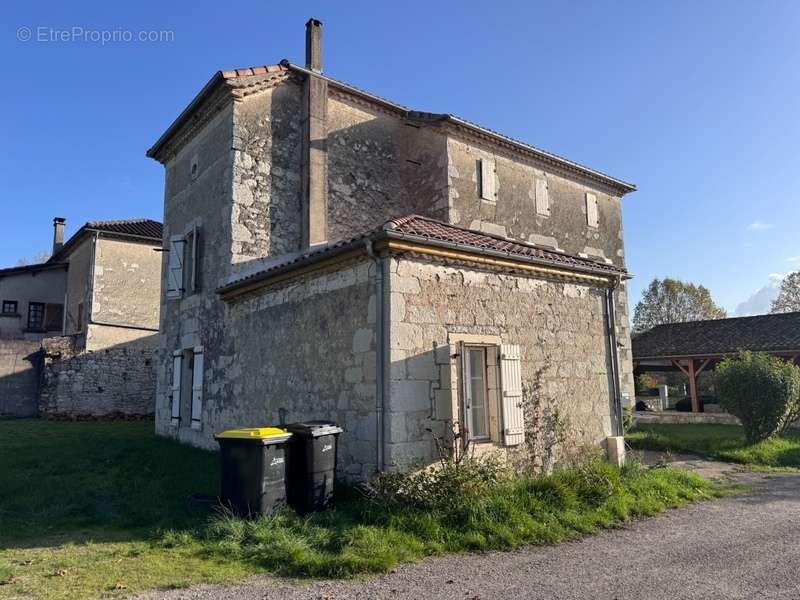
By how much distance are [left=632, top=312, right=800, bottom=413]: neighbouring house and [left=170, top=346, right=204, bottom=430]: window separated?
16779 mm

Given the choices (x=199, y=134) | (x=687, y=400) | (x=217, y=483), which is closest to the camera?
(x=217, y=483)

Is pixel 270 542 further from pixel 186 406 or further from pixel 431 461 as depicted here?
pixel 186 406

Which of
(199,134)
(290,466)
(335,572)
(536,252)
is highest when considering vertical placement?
(199,134)

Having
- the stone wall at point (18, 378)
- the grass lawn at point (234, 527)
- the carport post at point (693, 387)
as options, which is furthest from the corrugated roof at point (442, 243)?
the carport post at point (693, 387)

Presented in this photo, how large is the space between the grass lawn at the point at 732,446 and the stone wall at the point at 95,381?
13.8 m

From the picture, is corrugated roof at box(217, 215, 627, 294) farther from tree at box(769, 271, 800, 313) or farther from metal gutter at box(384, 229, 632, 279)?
tree at box(769, 271, 800, 313)

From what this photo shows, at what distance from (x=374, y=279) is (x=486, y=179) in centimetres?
761

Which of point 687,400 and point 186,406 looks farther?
point 687,400

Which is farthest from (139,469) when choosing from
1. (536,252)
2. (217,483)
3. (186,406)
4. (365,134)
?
(365,134)

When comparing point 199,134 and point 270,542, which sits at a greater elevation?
point 199,134

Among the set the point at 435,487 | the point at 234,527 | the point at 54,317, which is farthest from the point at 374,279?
the point at 54,317

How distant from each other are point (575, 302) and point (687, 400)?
17536 millimetres

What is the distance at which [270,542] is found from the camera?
5141 millimetres

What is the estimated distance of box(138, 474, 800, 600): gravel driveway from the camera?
4254 mm
